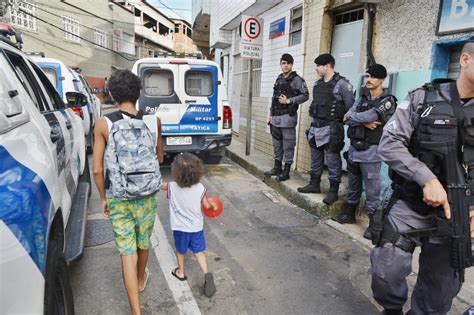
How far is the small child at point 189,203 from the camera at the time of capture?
267cm

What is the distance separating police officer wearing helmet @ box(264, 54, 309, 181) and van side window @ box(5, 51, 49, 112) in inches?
125

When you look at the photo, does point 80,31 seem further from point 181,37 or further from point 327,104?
point 181,37

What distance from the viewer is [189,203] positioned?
2.71 meters

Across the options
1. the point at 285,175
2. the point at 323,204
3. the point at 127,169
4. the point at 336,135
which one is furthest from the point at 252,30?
the point at 127,169

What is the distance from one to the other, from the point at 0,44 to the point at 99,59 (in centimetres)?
2749

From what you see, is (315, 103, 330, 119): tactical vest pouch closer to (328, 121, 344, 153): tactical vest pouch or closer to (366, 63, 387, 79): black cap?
(328, 121, 344, 153): tactical vest pouch

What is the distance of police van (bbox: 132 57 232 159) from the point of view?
244 inches

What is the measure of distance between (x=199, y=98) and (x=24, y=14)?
733 inches

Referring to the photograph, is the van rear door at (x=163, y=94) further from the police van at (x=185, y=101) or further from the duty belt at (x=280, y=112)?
the duty belt at (x=280, y=112)

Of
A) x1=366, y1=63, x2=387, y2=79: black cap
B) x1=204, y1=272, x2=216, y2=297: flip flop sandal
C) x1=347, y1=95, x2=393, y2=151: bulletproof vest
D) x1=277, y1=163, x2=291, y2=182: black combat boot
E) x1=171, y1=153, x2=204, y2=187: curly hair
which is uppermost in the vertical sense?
x1=366, y1=63, x2=387, y2=79: black cap

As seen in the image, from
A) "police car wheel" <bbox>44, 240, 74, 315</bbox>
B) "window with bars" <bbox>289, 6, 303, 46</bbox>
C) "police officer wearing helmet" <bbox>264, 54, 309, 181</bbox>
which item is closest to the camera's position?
"police car wheel" <bbox>44, 240, 74, 315</bbox>

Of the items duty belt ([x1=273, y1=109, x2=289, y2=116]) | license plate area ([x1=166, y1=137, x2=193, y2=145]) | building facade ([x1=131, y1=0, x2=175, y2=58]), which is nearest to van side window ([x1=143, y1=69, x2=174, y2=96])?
license plate area ([x1=166, y1=137, x2=193, y2=145])

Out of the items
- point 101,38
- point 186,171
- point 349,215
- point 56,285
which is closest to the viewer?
point 56,285

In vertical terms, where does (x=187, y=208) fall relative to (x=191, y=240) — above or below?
above
